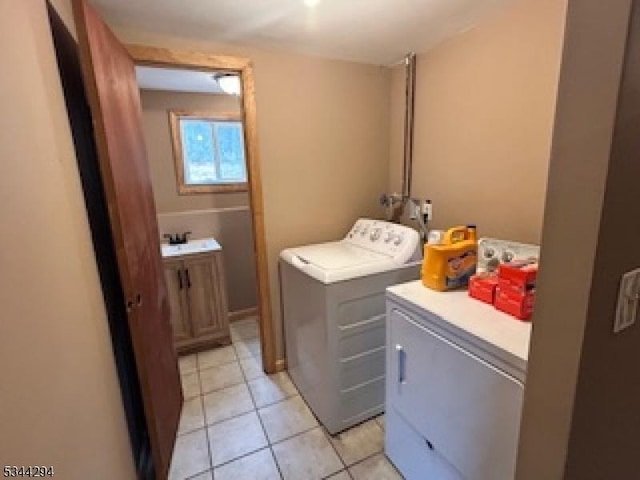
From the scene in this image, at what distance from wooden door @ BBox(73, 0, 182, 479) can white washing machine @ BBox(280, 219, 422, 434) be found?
0.76 meters

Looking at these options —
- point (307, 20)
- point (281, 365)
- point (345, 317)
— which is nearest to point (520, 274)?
point (345, 317)

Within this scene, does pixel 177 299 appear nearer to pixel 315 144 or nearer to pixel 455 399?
pixel 315 144

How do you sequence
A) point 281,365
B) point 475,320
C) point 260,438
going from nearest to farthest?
point 475,320 → point 260,438 → point 281,365

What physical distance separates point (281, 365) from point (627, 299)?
2.09 metres

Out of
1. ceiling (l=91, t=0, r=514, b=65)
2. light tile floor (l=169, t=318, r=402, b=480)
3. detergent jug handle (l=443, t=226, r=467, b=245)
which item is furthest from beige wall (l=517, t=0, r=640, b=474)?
ceiling (l=91, t=0, r=514, b=65)

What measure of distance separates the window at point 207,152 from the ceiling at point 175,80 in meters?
0.22

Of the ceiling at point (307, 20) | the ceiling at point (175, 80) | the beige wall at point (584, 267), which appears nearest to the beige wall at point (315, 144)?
the ceiling at point (307, 20)

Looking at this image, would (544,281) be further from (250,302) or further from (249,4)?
(250,302)

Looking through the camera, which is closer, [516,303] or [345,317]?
[516,303]

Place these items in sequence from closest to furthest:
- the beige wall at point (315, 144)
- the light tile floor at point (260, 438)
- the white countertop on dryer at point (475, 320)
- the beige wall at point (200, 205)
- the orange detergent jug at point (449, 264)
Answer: the white countertop on dryer at point (475, 320) < the orange detergent jug at point (449, 264) < the light tile floor at point (260, 438) < the beige wall at point (315, 144) < the beige wall at point (200, 205)

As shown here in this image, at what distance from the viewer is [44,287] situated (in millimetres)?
Answer: 782

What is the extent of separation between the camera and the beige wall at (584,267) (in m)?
0.52

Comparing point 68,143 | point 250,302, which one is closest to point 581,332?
point 68,143

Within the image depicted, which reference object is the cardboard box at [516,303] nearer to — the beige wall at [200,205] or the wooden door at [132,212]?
the wooden door at [132,212]
